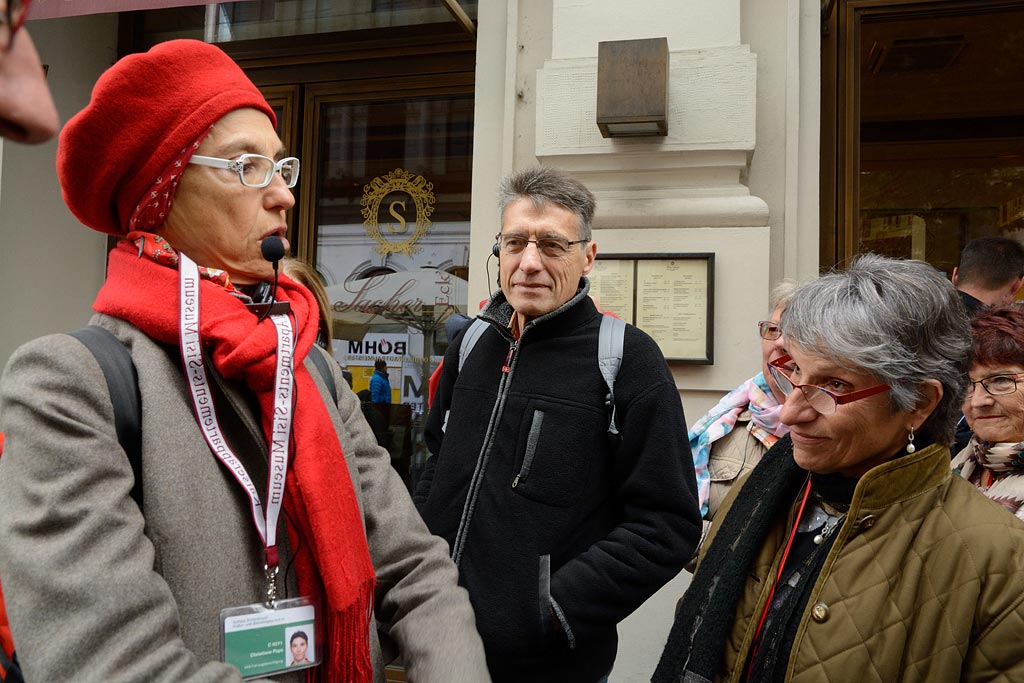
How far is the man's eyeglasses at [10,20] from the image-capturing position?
0.63 metres

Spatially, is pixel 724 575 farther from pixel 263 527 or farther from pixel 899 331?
pixel 263 527

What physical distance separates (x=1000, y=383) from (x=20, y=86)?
248cm

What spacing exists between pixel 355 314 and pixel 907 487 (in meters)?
3.81

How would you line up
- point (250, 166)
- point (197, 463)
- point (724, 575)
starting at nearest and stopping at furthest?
point (197, 463)
point (250, 166)
point (724, 575)

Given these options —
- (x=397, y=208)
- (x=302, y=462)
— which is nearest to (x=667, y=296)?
(x=397, y=208)

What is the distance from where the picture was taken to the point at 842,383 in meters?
1.73

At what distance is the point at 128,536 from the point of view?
1.16m

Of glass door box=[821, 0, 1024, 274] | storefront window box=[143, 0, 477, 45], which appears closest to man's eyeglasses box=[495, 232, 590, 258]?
glass door box=[821, 0, 1024, 274]

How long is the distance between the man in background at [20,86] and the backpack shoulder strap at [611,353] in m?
1.73

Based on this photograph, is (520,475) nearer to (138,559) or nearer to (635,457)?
(635,457)

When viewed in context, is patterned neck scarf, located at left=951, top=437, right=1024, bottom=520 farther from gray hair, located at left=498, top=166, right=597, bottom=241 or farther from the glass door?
the glass door

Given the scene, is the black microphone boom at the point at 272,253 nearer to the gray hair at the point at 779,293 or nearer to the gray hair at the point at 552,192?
the gray hair at the point at 552,192

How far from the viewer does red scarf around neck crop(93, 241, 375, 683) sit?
53.0 inches

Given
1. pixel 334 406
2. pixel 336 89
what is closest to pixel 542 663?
pixel 334 406
